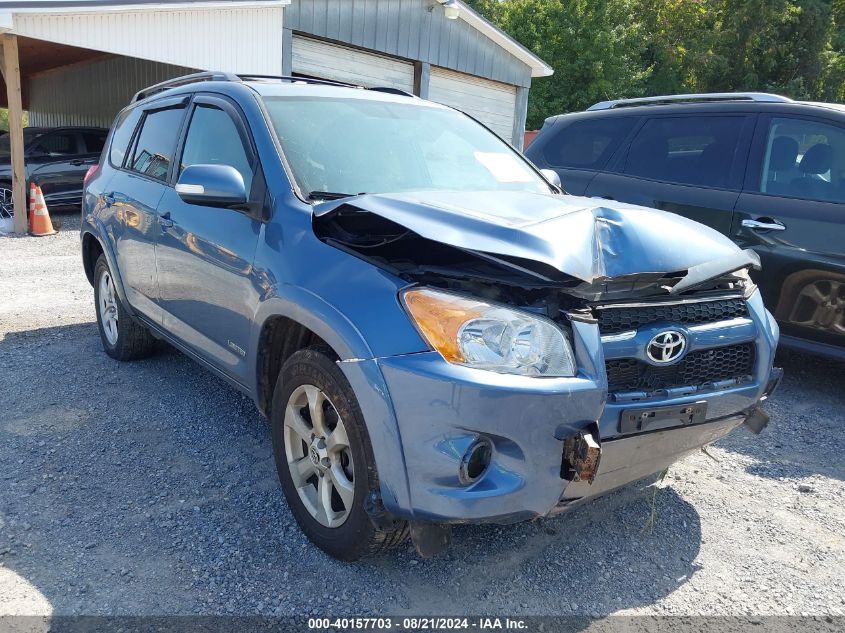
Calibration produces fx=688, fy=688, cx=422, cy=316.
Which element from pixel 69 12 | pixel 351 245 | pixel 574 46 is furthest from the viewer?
pixel 574 46

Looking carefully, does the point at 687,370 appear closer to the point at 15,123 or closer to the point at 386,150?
the point at 386,150

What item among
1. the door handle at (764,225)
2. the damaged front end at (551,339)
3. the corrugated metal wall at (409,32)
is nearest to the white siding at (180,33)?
the corrugated metal wall at (409,32)

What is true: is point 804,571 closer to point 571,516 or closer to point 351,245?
point 571,516

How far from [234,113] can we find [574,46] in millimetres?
27002

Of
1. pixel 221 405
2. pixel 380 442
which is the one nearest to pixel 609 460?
pixel 380 442

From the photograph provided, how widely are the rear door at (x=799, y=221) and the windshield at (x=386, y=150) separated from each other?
1699 mm

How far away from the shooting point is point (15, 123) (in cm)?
1063

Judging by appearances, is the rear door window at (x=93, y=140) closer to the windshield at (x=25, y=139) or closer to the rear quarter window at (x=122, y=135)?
the windshield at (x=25, y=139)

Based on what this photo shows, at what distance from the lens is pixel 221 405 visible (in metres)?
4.13

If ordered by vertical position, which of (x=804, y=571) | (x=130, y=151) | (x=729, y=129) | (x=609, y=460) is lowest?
(x=804, y=571)

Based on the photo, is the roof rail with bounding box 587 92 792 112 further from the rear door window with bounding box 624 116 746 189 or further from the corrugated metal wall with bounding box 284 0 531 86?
the corrugated metal wall with bounding box 284 0 531 86

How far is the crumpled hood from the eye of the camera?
7.35 ft

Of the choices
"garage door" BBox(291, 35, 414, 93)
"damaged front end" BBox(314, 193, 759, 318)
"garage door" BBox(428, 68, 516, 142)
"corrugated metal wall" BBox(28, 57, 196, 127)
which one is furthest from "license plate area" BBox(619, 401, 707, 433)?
"corrugated metal wall" BBox(28, 57, 196, 127)

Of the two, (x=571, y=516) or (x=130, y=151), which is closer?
(x=571, y=516)
